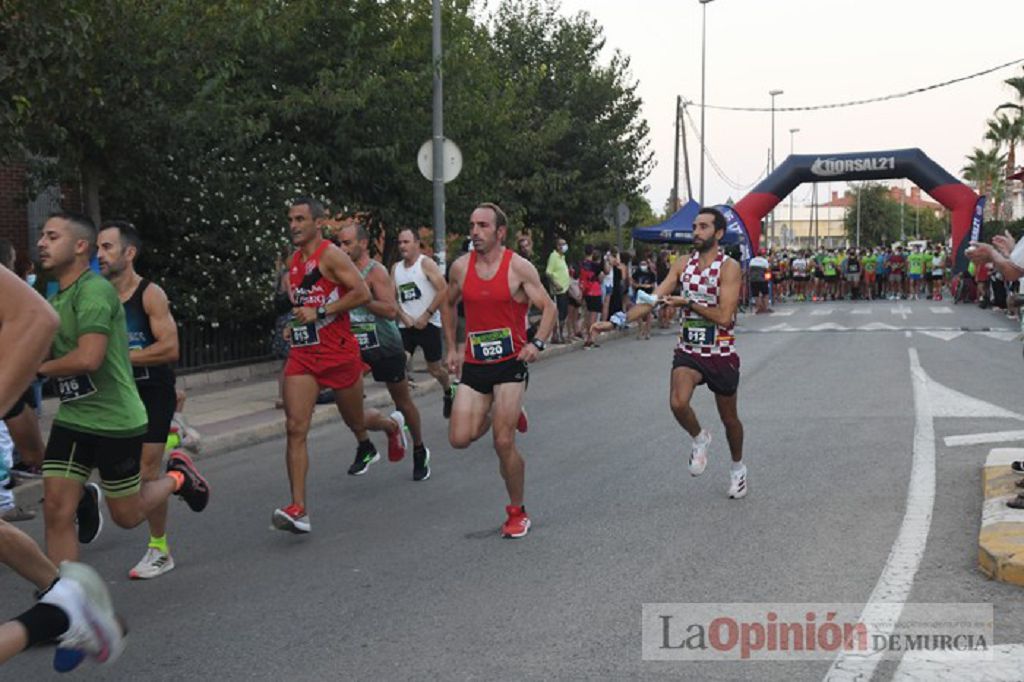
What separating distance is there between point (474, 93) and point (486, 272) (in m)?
13.1

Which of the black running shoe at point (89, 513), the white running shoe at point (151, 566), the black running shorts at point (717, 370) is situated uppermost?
the black running shorts at point (717, 370)

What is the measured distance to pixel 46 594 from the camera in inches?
127

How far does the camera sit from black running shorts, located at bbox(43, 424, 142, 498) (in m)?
5.11

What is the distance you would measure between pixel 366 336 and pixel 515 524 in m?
2.98

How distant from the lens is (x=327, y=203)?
1747 cm

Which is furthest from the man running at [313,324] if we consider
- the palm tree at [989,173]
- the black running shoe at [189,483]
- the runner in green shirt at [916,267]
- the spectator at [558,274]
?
the palm tree at [989,173]

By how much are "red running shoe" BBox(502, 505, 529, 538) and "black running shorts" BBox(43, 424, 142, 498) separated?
88.6 inches

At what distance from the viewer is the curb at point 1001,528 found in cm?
546

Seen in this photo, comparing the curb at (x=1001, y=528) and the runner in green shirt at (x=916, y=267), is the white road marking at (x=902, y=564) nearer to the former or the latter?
the curb at (x=1001, y=528)

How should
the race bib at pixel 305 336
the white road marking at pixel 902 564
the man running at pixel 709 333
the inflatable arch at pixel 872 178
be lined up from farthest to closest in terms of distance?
the inflatable arch at pixel 872 178 < the man running at pixel 709 333 < the race bib at pixel 305 336 < the white road marking at pixel 902 564

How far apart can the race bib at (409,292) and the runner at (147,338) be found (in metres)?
4.73

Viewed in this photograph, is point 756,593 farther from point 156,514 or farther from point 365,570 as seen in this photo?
point 156,514

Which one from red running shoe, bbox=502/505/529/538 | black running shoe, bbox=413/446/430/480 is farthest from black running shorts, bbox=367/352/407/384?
red running shoe, bbox=502/505/529/538

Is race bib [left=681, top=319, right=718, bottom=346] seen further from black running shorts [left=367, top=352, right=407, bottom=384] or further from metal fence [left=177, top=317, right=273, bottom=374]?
metal fence [left=177, top=317, right=273, bottom=374]
